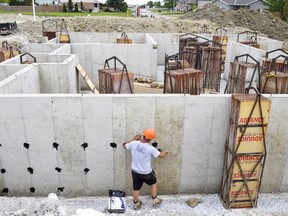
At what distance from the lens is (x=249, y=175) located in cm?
573

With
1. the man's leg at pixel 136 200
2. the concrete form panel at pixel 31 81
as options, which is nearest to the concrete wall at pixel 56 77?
the concrete form panel at pixel 31 81

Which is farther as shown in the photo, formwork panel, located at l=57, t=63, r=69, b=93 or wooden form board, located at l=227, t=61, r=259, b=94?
wooden form board, located at l=227, t=61, r=259, b=94

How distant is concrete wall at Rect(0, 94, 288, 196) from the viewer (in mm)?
5609

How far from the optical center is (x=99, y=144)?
5.85 m

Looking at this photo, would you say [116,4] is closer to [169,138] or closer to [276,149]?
[169,138]

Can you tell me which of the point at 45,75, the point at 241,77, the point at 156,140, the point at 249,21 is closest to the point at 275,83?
the point at 241,77

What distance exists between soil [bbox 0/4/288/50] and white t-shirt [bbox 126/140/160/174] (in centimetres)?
1941

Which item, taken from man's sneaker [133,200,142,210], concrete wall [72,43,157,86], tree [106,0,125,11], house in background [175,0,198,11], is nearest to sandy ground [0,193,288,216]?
man's sneaker [133,200,142,210]

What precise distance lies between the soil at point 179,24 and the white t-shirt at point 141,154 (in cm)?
1941

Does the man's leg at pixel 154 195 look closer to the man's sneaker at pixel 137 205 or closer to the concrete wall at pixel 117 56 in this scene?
the man's sneaker at pixel 137 205

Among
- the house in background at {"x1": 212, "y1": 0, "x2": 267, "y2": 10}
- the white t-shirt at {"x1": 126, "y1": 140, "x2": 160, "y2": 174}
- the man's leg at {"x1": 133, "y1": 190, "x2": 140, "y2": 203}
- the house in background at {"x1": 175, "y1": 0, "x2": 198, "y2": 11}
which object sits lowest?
the man's leg at {"x1": 133, "y1": 190, "x2": 140, "y2": 203}

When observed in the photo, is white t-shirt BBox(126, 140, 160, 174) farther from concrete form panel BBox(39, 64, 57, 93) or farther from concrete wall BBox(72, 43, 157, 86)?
concrete wall BBox(72, 43, 157, 86)

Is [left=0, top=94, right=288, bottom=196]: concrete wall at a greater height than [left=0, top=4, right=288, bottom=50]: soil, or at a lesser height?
lesser

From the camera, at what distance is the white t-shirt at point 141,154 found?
5.30 metres
